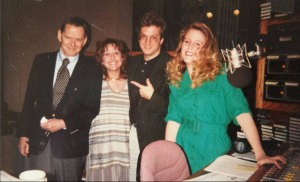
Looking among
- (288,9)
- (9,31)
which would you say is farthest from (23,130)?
(288,9)

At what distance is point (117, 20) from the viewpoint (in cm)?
194

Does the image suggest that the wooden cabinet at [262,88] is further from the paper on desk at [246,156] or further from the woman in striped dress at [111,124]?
the woman in striped dress at [111,124]

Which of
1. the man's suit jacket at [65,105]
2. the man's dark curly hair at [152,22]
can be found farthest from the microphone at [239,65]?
the man's suit jacket at [65,105]

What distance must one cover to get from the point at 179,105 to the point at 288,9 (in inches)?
48.8

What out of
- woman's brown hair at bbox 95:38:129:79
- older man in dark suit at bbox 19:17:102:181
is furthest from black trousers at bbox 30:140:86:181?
woman's brown hair at bbox 95:38:129:79

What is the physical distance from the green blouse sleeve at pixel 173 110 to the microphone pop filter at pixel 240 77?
1.35 ft

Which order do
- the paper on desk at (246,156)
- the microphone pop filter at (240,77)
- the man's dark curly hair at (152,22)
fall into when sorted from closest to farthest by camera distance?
the paper on desk at (246,156) < the microphone pop filter at (240,77) < the man's dark curly hair at (152,22)

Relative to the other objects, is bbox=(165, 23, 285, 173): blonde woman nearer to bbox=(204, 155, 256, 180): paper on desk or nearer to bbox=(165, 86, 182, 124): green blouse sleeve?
bbox=(165, 86, 182, 124): green blouse sleeve

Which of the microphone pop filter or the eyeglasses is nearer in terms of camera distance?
the microphone pop filter

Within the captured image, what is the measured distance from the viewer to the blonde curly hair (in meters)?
1.69

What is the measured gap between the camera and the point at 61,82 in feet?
6.10

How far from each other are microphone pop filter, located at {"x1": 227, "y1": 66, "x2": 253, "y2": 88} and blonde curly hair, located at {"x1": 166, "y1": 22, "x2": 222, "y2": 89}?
0.37 ft

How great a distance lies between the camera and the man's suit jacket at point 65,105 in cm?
183

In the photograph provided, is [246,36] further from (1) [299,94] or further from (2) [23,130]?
(2) [23,130]
